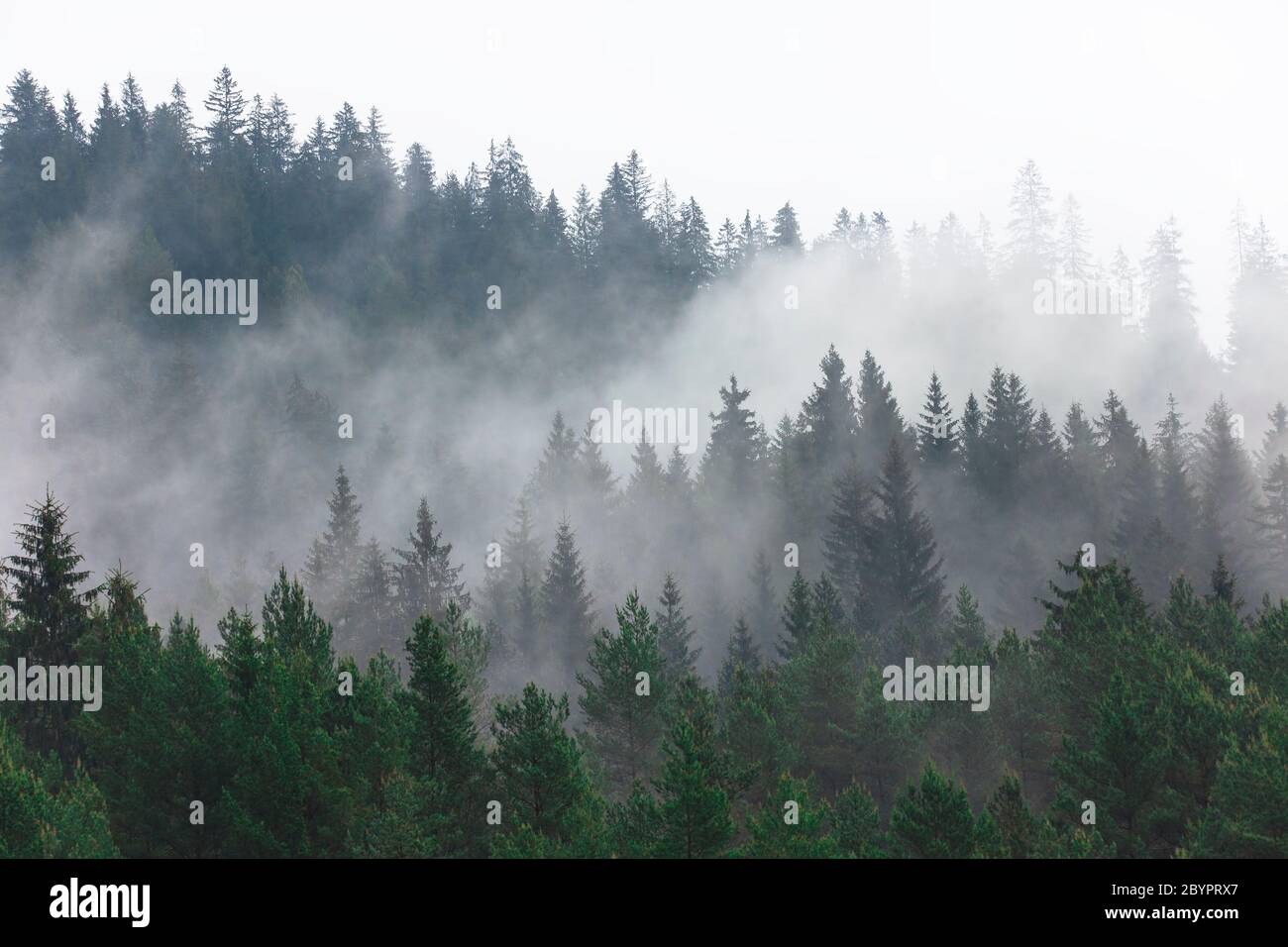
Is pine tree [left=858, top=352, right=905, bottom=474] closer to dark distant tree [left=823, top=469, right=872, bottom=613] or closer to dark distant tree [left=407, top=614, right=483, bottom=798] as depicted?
dark distant tree [left=823, top=469, right=872, bottom=613]

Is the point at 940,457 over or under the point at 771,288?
under

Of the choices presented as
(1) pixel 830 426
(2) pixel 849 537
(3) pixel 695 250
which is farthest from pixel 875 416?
(3) pixel 695 250

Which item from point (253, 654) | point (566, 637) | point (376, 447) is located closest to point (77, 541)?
point (376, 447)

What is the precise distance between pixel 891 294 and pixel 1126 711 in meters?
123

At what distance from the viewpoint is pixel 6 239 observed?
448ft

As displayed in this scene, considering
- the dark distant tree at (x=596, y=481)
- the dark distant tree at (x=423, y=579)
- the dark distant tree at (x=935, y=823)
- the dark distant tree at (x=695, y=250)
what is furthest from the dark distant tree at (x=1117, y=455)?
the dark distant tree at (x=695, y=250)

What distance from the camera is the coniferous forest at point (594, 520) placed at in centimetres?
2727

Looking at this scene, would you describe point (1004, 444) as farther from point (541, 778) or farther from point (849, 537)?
point (541, 778)

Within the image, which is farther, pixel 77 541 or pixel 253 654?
pixel 77 541

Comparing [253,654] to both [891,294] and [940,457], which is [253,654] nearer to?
[940,457]

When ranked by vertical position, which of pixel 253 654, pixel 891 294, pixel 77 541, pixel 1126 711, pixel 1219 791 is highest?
pixel 891 294

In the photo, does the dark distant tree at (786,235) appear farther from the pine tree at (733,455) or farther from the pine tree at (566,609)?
the pine tree at (566,609)
